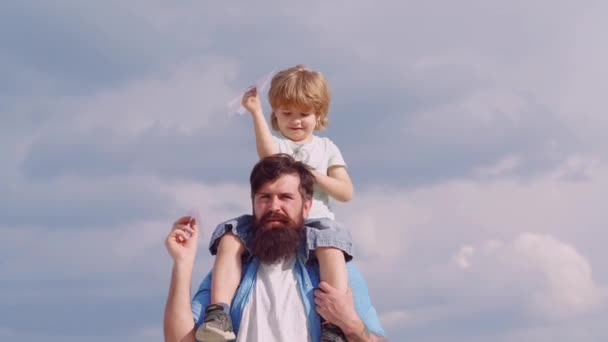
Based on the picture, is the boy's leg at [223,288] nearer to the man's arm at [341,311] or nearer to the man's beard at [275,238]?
the man's beard at [275,238]

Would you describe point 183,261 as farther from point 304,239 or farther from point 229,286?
point 304,239

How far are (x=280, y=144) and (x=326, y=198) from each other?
2.83 feet

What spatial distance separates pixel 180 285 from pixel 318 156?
2.73 m

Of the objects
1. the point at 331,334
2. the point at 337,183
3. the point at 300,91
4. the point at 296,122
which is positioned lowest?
the point at 331,334

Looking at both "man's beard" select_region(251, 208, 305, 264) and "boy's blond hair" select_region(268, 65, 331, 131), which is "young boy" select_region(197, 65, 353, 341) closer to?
"boy's blond hair" select_region(268, 65, 331, 131)

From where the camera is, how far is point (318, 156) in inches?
387

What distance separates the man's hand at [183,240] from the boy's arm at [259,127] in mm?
1478

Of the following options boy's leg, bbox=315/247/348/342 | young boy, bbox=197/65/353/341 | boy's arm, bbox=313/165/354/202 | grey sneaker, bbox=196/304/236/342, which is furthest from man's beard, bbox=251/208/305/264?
boy's arm, bbox=313/165/354/202

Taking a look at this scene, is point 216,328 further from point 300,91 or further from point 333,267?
point 300,91

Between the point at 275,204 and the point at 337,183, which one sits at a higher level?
the point at 337,183

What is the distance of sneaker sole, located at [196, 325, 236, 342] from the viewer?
7.43 meters

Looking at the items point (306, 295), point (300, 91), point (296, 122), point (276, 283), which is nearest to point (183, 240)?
point (276, 283)

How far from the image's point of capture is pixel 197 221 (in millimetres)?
8406

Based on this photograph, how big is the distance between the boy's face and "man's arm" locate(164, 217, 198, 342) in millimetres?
2044
